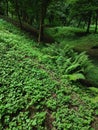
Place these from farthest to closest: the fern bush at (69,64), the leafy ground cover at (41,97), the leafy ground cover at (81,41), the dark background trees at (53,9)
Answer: the dark background trees at (53,9) → the leafy ground cover at (81,41) → the fern bush at (69,64) → the leafy ground cover at (41,97)

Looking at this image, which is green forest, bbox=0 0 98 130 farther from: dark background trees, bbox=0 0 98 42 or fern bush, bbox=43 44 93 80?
dark background trees, bbox=0 0 98 42

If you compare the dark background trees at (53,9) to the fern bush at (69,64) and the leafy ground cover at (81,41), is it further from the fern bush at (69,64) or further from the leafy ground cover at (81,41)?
the fern bush at (69,64)

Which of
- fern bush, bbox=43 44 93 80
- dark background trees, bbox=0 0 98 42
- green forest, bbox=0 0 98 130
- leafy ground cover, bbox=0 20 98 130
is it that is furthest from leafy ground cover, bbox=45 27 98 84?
leafy ground cover, bbox=0 20 98 130

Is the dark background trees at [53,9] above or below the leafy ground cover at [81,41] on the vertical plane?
above

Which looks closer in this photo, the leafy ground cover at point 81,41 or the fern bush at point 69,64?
the fern bush at point 69,64

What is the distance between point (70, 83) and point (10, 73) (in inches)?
93.2

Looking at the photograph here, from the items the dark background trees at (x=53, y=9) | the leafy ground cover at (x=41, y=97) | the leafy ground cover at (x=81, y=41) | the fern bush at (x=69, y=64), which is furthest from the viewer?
the dark background trees at (x=53, y=9)

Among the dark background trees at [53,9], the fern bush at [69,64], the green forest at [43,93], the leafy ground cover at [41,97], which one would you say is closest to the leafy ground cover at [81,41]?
the fern bush at [69,64]

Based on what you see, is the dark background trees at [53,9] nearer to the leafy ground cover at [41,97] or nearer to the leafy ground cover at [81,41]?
the leafy ground cover at [81,41]

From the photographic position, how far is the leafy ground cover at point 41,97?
4266 millimetres

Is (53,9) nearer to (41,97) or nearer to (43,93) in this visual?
(43,93)

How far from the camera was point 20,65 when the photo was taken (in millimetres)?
6105

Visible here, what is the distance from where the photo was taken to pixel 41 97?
15.8 ft

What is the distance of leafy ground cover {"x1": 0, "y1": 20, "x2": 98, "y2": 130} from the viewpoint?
14.0 ft
